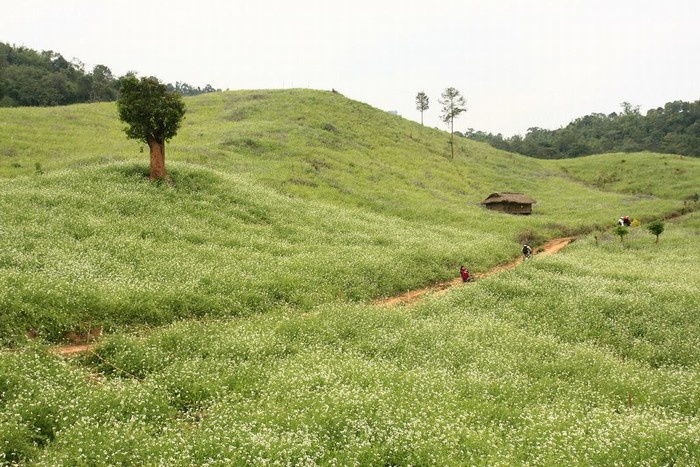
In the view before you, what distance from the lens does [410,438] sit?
10.2 m

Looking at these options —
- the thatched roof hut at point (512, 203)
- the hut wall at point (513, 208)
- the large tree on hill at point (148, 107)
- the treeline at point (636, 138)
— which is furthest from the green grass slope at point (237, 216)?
the treeline at point (636, 138)

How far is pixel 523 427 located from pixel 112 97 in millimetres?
120342

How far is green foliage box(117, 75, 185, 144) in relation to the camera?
33.8m

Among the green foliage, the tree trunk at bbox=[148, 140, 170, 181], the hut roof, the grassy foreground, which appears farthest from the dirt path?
the tree trunk at bbox=[148, 140, 170, 181]

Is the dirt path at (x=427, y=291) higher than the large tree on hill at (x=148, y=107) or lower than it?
lower

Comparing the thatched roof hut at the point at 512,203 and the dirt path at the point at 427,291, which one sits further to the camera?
the thatched roof hut at the point at 512,203

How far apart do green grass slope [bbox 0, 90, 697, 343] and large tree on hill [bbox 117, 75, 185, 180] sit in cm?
392

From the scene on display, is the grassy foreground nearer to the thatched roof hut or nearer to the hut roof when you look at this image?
the hut roof

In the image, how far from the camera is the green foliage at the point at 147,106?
111 ft

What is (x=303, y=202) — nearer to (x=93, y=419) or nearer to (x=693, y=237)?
(x=93, y=419)

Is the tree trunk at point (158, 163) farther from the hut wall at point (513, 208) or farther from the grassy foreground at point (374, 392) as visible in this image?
the hut wall at point (513, 208)

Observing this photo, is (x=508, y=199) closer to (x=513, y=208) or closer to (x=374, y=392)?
(x=513, y=208)

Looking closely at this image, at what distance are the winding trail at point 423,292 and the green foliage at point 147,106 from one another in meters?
20.6

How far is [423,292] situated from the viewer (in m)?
28.4
